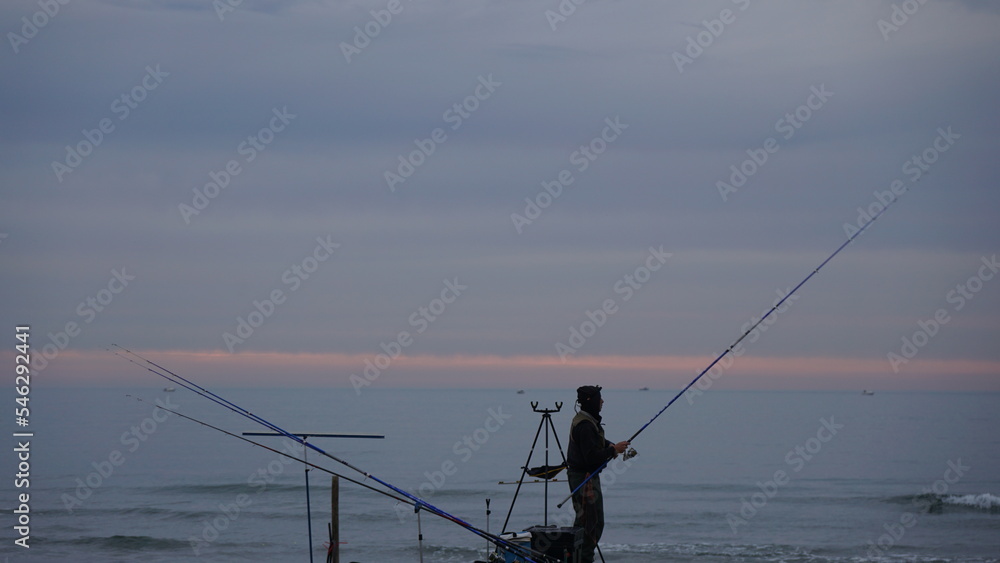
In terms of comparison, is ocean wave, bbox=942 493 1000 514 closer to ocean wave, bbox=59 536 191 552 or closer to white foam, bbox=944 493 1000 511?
white foam, bbox=944 493 1000 511

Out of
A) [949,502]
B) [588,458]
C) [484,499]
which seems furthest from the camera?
[484,499]

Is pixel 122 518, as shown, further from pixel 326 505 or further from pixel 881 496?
pixel 881 496

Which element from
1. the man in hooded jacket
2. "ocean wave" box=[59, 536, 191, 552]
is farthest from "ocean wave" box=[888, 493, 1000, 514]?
the man in hooded jacket

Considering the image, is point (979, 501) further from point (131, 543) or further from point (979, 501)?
point (131, 543)

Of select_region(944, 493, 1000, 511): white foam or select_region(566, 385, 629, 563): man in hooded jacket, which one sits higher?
select_region(944, 493, 1000, 511): white foam

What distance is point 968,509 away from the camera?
2409 cm

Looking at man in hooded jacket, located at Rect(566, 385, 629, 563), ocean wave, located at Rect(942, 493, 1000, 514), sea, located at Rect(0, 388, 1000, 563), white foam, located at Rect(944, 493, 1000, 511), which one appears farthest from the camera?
white foam, located at Rect(944, 493, 1000, 511)

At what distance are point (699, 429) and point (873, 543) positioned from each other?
42660 millimetres

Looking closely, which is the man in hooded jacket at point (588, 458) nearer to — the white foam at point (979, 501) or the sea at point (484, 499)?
the sea at point (484, 499)

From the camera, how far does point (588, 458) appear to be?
356 inches

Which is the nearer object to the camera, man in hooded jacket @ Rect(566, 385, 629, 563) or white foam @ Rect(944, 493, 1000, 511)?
man in hooded jacket @ Rect(566, 385, 629, 563)

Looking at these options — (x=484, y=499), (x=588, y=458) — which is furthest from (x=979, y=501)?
(x=588, y=458)

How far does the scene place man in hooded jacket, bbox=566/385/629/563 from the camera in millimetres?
9039

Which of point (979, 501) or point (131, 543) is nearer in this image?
point (131, 543)
